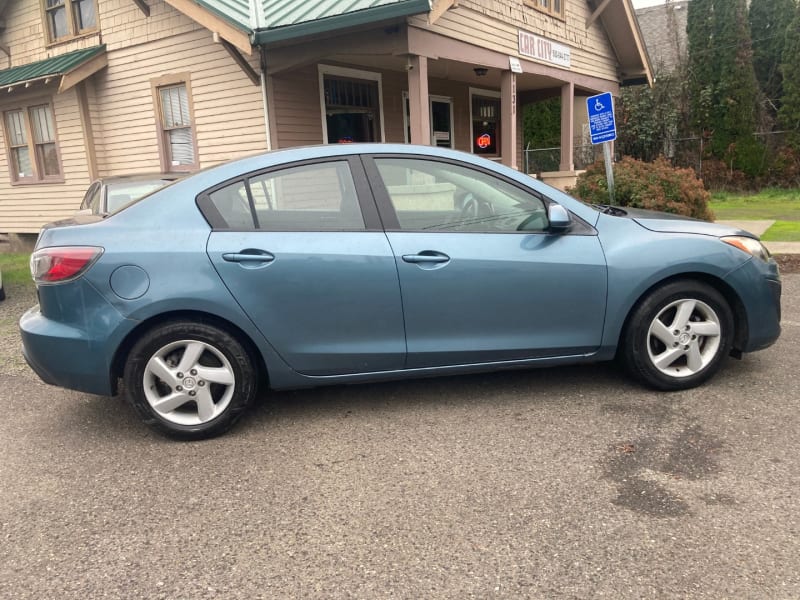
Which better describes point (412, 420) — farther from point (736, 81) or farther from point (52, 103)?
point (736, 81)

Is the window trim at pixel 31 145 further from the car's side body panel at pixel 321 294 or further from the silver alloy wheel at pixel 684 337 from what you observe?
the silver alloy wheel at pixel 684 337

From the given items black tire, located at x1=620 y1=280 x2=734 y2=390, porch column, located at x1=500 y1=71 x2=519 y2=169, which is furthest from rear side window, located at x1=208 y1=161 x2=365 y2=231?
porch column, located at x1=500 y1=71 x2=519 y2=169

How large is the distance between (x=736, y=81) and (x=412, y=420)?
19797 millimetres

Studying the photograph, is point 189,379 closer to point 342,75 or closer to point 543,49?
point 342,75

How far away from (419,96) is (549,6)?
6277 mm

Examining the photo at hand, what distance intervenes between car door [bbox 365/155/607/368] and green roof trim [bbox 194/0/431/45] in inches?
181

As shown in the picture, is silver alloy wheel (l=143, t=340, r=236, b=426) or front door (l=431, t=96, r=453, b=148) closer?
silver alloy wheel (l=143, t=340, r=236, b=426)

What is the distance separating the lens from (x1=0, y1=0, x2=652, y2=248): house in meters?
8.64

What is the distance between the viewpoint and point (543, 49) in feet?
42.3

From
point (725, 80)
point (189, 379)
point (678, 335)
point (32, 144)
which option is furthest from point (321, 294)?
point (725, 80)

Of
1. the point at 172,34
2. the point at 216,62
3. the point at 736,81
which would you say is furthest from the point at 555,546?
the point at 736,81

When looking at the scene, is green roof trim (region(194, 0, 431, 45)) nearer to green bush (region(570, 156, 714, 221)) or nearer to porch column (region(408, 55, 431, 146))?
porch column (region(408, 55, 431, 146))

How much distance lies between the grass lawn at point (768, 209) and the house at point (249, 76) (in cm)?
408

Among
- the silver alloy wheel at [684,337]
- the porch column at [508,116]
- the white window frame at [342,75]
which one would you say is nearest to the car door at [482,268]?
the silver alloy wheel at [684,337]
